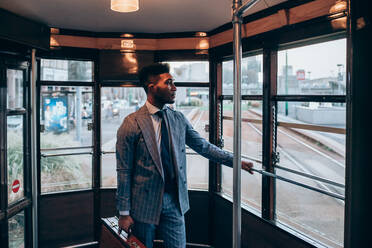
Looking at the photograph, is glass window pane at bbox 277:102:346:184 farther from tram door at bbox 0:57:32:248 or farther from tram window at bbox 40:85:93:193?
tram door at bbox 0:57:32:248

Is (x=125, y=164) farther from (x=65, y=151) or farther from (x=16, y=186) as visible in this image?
(x=65, y=151)

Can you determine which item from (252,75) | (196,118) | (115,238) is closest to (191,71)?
(196,118)

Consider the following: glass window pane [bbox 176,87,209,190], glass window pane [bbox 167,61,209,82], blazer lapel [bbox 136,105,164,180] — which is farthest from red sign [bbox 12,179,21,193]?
glass window pane [bbox 167,61,209,82]

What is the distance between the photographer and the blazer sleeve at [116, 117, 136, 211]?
7.36ft

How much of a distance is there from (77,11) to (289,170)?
7.71ft

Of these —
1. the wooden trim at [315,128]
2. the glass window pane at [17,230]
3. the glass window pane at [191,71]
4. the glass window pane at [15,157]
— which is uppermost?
the glass window pane at [191,71]

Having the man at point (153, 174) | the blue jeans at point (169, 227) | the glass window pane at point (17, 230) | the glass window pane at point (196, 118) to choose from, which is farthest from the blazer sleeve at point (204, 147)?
the glass window pane at point (17, 230)

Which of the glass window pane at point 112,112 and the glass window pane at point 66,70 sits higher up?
the glass window pane at point 66,70

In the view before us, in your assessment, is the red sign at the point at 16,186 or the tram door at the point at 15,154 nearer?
the tram door at the point at 15,154

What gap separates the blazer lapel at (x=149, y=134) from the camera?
2240 millimetres

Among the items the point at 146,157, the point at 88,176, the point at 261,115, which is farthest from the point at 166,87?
the point at 88,176

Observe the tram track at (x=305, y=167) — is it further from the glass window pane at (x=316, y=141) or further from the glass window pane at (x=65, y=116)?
the glass window pane at (x=65, y=116)

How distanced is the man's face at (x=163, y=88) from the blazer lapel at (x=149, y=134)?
152 mm

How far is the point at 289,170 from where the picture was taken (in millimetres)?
2680
